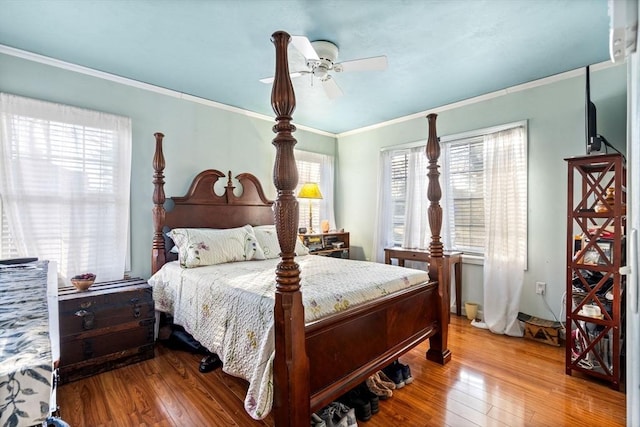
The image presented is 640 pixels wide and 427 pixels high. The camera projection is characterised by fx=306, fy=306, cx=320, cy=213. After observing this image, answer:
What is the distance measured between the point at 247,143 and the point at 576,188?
3596 millimetres

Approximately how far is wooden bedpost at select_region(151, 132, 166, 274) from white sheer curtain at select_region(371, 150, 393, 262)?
110 inches

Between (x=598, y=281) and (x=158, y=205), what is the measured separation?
12.8 ft

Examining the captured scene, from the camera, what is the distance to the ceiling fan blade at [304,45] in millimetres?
1881

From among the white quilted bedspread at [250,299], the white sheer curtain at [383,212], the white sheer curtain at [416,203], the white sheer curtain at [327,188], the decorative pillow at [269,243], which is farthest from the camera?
the white sheer curtain at [327,188]

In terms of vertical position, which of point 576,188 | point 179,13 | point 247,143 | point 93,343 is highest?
point 179,13

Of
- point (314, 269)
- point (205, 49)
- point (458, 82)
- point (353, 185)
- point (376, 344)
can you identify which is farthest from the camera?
point (353, 185)

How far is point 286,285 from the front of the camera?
148 centimetres

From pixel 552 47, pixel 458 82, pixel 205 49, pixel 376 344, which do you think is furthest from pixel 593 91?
pixel 205 49

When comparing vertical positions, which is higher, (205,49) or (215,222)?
(205,49)

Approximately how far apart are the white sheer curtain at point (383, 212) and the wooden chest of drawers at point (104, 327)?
2.95m

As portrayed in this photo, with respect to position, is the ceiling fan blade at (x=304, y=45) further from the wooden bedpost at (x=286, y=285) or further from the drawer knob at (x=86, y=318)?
the drawer knob at (x=86, y=318)

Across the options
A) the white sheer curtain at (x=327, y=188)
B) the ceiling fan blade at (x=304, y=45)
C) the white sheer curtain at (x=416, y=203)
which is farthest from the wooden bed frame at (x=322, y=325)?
the white sheer curtain at (x=327, y=188)

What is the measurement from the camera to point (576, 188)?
113 inches

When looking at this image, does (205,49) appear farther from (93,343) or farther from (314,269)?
(93,343)
